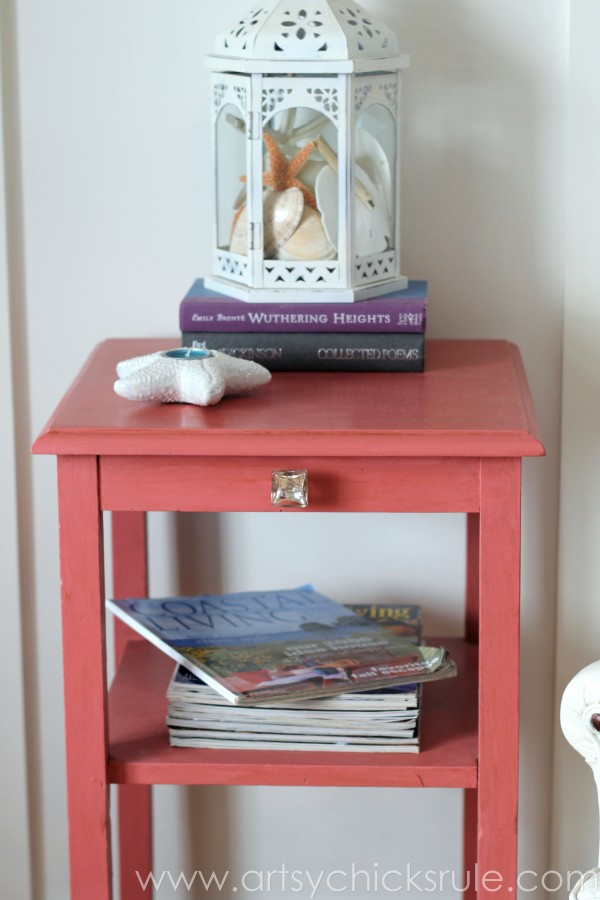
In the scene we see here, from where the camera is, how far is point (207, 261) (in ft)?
4.38

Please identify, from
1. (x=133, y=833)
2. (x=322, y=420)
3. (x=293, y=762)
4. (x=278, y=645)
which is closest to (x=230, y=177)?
(x=322, y=420)

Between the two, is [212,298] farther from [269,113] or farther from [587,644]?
[587,644]

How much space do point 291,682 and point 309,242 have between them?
41 centimetres

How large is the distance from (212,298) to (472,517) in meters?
0.42

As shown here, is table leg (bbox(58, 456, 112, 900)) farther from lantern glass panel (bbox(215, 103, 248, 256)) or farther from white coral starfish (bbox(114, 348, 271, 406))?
lantern glass panel (bbox(215, 103, 248, 256))

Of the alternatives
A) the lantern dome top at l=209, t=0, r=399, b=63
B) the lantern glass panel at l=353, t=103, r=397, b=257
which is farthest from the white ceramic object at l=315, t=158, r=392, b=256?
the lantern dome top at l=209, t=0, r=399, b=63

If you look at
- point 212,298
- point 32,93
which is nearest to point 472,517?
point 212,298

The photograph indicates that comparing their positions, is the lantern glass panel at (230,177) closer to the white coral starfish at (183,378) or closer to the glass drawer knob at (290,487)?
the white coral starfish at (183,378)

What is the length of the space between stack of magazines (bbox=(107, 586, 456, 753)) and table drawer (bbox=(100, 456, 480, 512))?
0.61 feet

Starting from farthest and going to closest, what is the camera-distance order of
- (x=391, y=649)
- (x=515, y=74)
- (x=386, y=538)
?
(x=386, y=538)
(x=515, y=74)
(x=391, y=649)

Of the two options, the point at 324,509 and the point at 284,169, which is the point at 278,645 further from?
the point at 284,169

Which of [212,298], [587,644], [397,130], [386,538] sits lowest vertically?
[587,644]

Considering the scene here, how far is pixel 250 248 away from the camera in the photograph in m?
1.12

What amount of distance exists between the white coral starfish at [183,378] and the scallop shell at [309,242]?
151 millimetres
